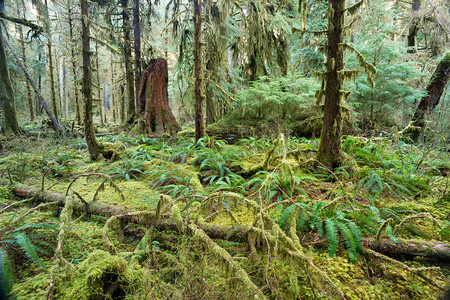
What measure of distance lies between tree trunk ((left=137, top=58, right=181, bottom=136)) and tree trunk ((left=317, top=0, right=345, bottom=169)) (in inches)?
233

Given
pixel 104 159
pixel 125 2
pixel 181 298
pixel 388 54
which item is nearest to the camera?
pixel 181 298

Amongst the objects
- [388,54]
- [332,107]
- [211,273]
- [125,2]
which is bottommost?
[211,273]

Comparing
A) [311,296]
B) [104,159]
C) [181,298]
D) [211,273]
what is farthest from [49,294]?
[104,159]

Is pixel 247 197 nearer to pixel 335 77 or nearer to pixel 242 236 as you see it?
pixel 242 236

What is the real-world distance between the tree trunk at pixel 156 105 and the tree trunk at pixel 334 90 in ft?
19.4

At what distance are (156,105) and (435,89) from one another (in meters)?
10.0

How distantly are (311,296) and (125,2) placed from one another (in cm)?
1421

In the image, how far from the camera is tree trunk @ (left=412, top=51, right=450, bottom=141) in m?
6.49

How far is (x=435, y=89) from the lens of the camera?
674cm

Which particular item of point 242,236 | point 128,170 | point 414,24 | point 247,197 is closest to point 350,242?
→ point 242,236

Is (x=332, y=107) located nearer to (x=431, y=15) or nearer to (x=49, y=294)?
(x=49, y=294)

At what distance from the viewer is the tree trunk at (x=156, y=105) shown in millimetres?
8023

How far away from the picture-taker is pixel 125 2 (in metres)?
10.7

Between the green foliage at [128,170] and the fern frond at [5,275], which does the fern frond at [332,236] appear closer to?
A: the fern frond at [5,275]
